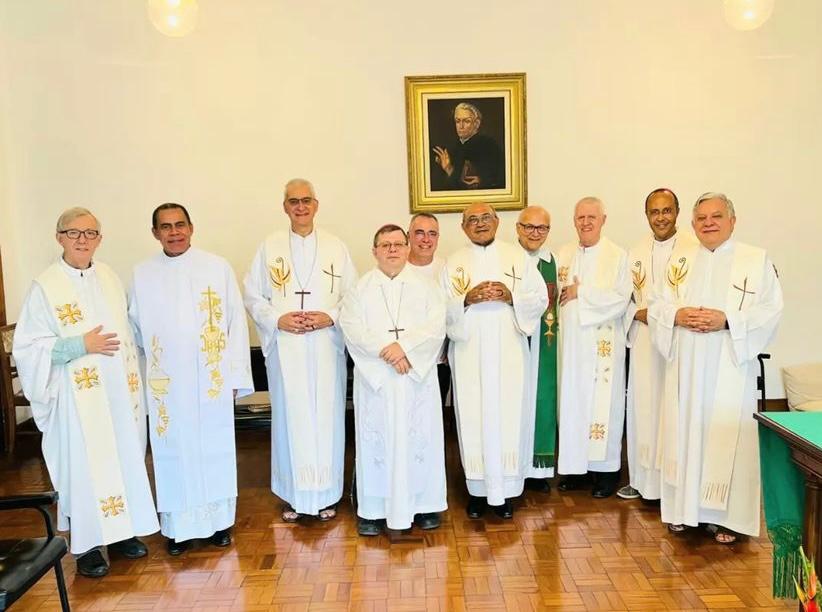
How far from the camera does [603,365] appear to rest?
455cm

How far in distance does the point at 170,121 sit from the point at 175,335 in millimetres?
3171

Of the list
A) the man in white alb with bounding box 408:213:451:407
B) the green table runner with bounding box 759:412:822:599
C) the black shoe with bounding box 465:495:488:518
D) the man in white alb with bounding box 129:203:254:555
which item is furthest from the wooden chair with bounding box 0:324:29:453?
the green table runner with bounding box 759:412:822:599

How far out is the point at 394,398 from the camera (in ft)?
13.0

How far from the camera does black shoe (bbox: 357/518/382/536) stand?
4043 mm

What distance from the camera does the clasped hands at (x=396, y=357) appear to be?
153 inches

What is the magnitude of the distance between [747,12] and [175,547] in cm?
568

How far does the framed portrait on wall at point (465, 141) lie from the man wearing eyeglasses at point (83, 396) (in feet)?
11.0

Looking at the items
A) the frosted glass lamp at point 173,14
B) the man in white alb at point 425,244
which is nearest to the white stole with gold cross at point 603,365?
the man in white alb at point 425,244

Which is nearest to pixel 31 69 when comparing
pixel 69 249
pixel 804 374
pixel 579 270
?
pixel 69 249

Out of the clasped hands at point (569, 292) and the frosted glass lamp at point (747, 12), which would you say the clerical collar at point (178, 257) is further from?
the frosted glass lamp at point (747, 12)

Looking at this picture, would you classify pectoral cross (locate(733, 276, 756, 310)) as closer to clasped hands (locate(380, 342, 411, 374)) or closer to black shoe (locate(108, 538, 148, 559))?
clasped hands (locate(380, 342, 411, 374))

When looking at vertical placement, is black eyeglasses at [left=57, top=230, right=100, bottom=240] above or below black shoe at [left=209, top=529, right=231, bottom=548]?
above

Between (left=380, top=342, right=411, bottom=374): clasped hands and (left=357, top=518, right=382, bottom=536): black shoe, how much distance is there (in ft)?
3.17

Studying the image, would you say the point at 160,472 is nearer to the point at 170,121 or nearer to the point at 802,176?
the point at 170,121
